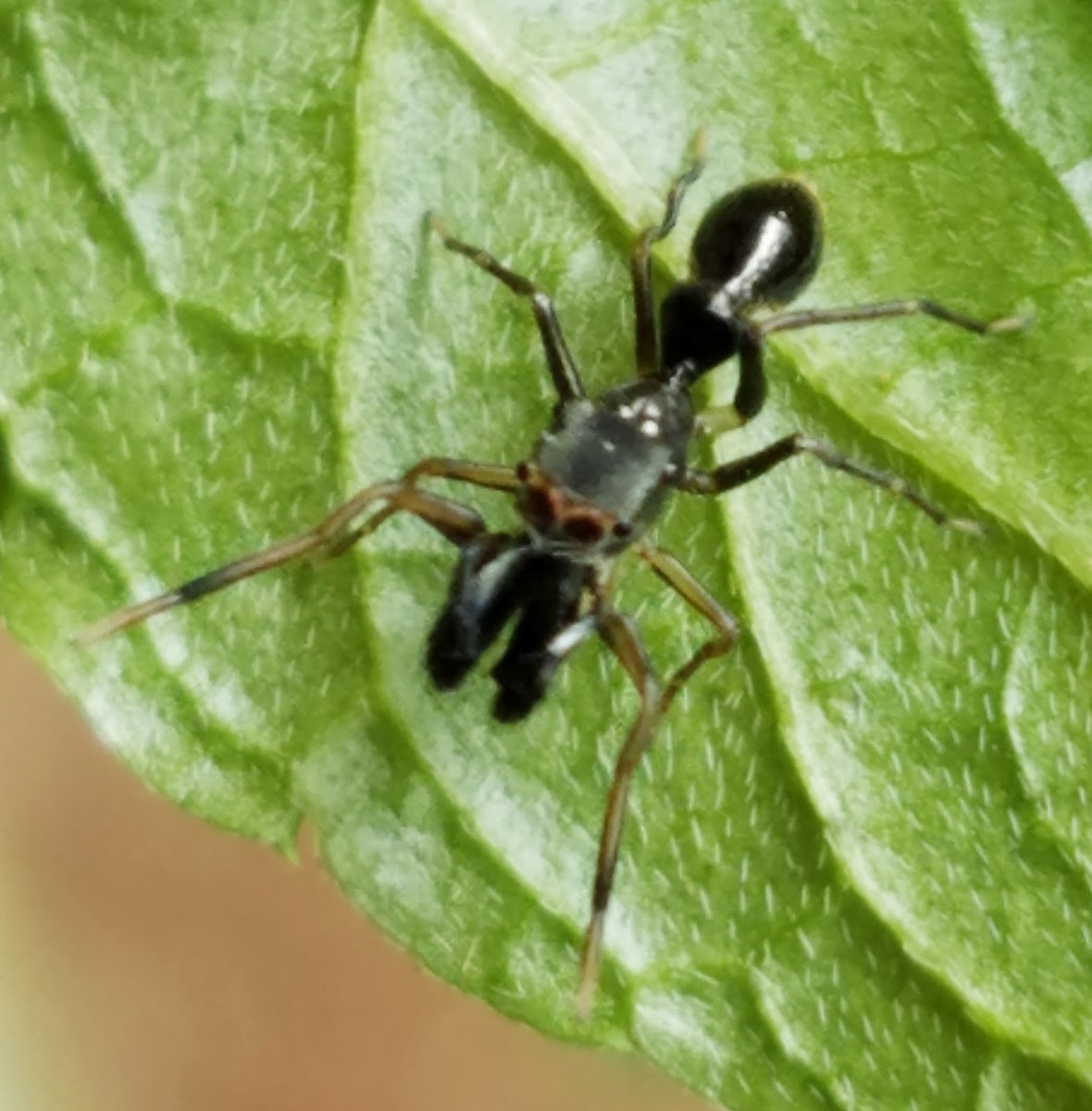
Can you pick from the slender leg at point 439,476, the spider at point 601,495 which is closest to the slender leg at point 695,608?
the spider at point 601,495

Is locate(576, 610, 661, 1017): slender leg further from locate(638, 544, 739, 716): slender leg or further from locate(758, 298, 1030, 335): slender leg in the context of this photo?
locate(758, 298, 1030, 335): slender leg

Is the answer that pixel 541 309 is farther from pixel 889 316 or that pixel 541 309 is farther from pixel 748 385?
pixel 889 316

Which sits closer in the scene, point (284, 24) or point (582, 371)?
point (284, 24)

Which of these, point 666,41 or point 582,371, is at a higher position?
point 666,41

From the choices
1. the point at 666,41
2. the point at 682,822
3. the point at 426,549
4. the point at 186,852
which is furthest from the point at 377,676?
the point at 186,852

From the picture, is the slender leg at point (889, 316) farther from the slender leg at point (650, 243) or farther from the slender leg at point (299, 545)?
the slender leg at point (299, 545)

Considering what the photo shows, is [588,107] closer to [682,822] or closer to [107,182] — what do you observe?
[107,182]

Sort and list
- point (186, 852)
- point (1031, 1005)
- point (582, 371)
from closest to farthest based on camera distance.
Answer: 1. point (1031, 1005)
2. point (582, 371)
3. point (186, 852)
